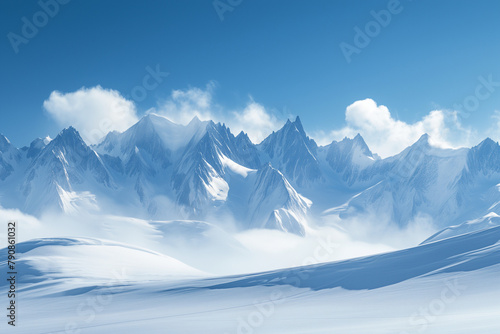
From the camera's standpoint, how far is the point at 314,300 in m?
40.2

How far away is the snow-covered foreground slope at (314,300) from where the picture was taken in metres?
28.7

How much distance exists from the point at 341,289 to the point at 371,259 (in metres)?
11.2

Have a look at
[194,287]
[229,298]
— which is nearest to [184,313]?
[229,298]

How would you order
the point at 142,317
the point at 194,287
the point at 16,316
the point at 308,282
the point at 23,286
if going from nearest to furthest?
the point at 142,317, the point at 16,316, the point at 308,282, the point at 194,287, the point at 23,286

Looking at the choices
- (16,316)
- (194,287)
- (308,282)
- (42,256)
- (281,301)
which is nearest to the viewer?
(281,301)

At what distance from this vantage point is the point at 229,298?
4500 centimetres

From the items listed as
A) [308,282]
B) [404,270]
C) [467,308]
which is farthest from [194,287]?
[467,308]

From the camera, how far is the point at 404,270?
45.2 m

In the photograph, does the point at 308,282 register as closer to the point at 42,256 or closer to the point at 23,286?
the point at 23,286

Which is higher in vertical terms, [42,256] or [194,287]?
[42,256]

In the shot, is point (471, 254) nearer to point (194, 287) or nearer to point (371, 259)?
point (371, 259)

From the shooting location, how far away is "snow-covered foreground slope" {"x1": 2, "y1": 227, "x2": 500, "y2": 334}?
28.7 m

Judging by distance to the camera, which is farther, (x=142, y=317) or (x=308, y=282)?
(x=308, y=282)

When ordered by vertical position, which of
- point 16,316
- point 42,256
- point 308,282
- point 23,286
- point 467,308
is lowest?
point 467,308
